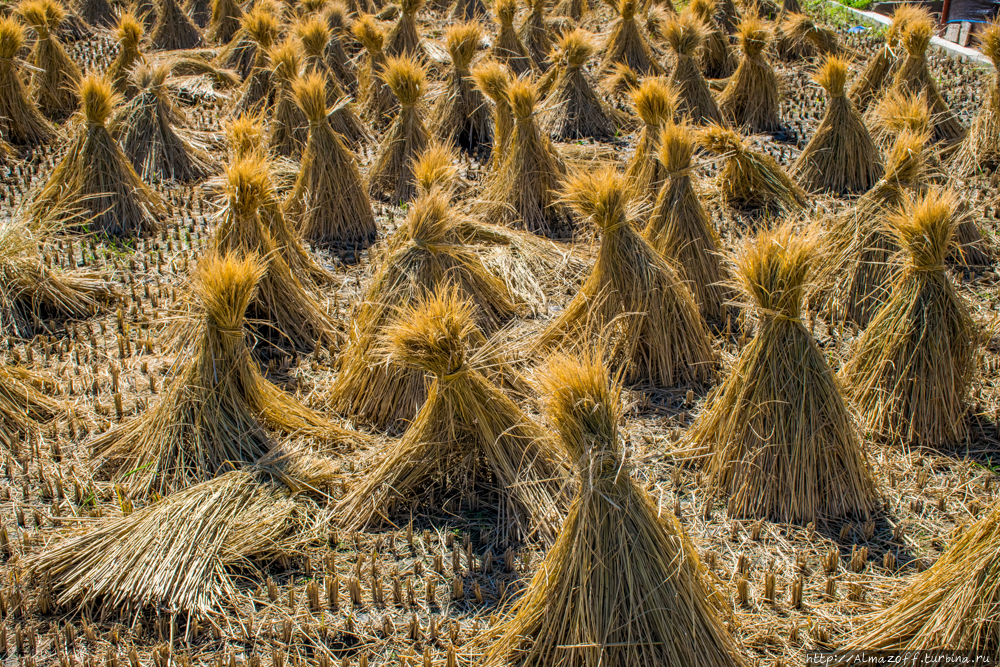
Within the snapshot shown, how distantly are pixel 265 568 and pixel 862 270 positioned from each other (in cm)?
373

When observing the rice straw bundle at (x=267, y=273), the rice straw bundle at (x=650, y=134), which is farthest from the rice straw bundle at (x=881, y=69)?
the rice straw bundle at (x=267, y=273)

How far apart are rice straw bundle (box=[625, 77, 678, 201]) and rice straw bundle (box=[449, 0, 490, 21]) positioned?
24.3 ft

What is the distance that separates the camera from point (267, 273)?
508 cm

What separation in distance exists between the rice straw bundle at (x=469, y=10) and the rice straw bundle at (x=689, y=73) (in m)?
5.09

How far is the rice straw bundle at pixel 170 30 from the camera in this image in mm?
11648

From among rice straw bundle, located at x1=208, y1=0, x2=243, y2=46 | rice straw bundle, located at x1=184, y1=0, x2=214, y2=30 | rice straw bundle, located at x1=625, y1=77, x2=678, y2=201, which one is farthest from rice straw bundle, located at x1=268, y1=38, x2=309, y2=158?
rice straw bundle, located at x1=184, y1=0, x2=214, y2=30

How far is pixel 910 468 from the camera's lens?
12.4 feet

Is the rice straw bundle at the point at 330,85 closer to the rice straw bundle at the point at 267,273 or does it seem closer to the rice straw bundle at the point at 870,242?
the rice straw bundle at the point at 267,273

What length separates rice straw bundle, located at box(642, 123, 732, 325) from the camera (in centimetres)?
511

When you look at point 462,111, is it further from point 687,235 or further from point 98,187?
point 687,235

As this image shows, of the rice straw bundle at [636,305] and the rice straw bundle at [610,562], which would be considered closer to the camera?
the rice straw bundle at [610,562]

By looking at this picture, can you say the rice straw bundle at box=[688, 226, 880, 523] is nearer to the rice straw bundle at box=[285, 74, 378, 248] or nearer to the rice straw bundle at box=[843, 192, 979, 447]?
the rice straw bundle at box=[843, 192, 979, 447]

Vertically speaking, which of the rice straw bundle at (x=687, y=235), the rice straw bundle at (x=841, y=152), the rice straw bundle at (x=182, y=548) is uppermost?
the rice straw bundle at (x=841, y=152)

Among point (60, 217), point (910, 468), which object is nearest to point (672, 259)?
point (910, 468)
